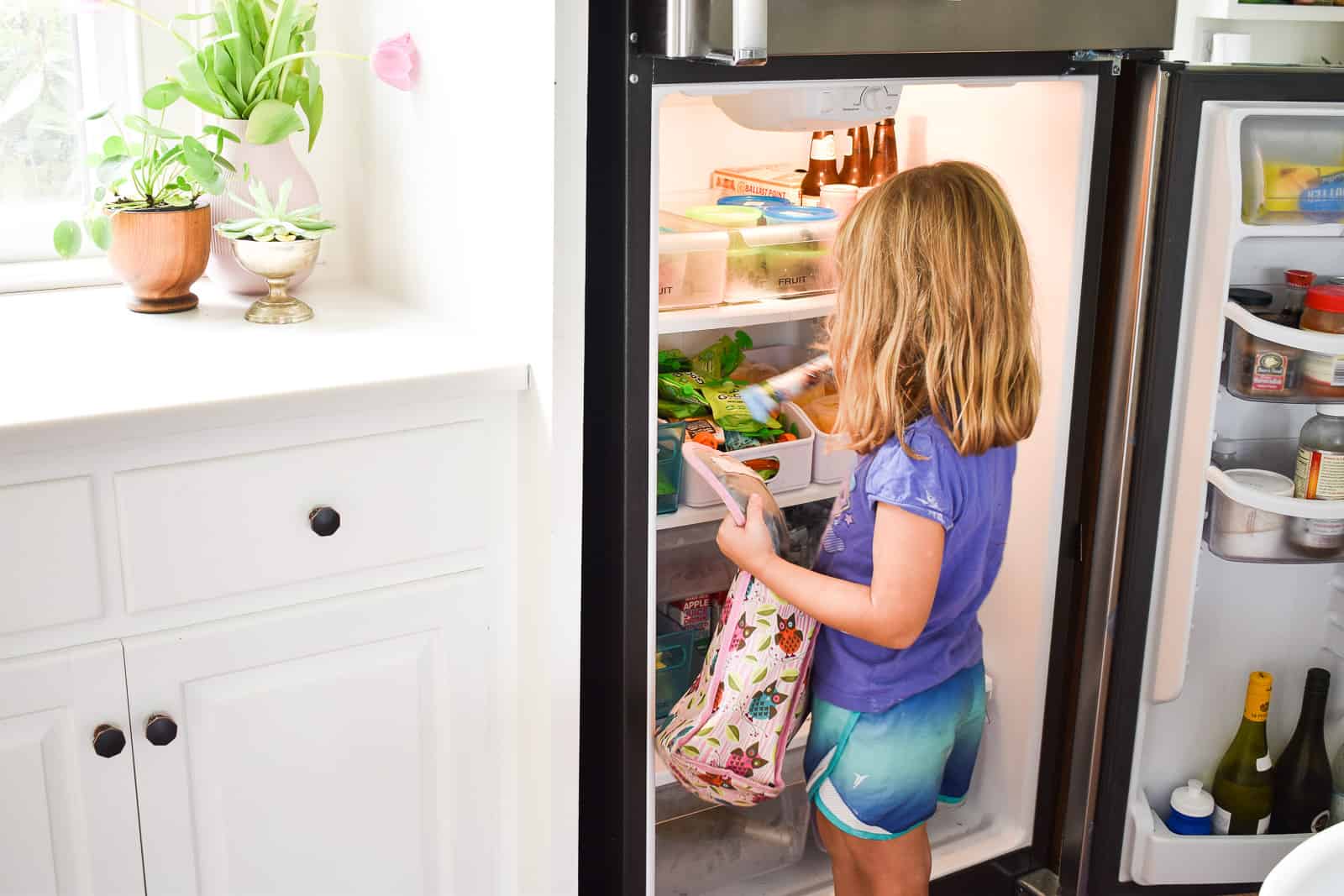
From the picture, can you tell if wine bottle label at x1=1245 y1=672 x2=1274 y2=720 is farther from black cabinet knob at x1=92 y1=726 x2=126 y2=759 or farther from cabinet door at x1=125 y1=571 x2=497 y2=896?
black cabinet knob at x1=92 y1=726 x2=126 y2=759

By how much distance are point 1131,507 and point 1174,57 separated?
62cm

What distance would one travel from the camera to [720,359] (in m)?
1.74

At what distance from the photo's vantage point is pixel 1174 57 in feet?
5.87

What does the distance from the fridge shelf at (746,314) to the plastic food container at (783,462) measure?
131mm

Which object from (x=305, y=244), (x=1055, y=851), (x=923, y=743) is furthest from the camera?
(x=1055, y=851)

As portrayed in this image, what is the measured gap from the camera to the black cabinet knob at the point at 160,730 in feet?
4.58

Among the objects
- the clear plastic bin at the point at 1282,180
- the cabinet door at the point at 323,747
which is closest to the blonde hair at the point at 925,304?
the clear plastic bin at the point at 1282,180

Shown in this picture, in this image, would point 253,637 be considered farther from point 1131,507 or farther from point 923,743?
point 1131,507

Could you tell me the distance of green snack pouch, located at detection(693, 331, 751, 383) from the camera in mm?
1733

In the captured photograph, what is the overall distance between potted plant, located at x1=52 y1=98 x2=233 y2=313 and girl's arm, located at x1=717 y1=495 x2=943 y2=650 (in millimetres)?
762

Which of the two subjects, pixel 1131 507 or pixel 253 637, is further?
pixel 1131 507

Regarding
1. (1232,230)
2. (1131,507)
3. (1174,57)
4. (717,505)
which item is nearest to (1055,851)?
(1131,507)

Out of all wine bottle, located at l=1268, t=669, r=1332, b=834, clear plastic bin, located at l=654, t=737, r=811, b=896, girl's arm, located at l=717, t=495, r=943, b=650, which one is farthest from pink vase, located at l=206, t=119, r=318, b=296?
wine bottle, located at l=1268, t=669, r=1332, b=834

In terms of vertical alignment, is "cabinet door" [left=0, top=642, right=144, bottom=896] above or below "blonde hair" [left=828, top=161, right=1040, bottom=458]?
below
